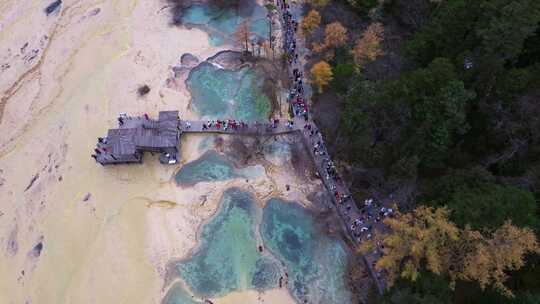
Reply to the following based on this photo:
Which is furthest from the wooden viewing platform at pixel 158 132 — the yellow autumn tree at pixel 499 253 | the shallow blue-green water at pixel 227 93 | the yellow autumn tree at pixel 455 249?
the yellow autumn tree at pixel 499 253

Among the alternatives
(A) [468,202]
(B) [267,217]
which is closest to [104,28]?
(B) [267,217]

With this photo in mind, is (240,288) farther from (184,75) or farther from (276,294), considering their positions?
(184,75)

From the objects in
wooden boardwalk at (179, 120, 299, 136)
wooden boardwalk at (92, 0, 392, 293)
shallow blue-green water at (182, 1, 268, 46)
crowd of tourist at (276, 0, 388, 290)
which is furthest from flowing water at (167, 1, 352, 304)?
shallow blue-green water at (182, 1, 268, 46)

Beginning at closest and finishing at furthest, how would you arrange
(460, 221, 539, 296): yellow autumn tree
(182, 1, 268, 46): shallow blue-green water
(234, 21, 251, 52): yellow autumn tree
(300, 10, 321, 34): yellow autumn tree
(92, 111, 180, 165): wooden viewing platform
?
(460, 221, 539, 296): yellow autumn tree, (92, 111, 180, 165): wooden viewing platform, (300, 10, 321, 34): yellow autumn tree, (234, 21, 251, 52): yellow autumn tree, (182, 1, 268, 46): shallow blue-green water

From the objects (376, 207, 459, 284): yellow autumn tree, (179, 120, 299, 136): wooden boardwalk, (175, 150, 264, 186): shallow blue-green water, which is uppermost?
(376, 207, 459, 284): yellow autumn tree

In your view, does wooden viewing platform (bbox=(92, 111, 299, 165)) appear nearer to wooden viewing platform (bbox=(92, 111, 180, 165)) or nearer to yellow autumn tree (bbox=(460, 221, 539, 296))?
wooden viewing platform (bbox=(92, 111, 180, 165))

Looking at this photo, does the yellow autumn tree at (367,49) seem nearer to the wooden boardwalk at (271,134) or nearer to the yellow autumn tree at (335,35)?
the yellow autumn tree at (335,35)

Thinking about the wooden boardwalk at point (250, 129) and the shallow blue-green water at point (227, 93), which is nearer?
the wooden boardwalk at point (250, 129)
